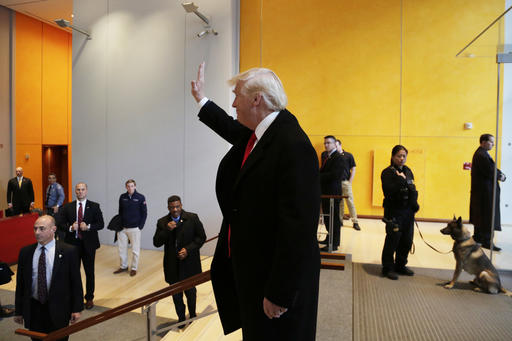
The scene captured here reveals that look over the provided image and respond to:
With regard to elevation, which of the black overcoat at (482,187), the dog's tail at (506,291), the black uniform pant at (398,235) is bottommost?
the dog's tail at (506,291)

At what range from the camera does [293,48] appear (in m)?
8.93

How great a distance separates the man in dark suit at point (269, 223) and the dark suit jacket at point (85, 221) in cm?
481

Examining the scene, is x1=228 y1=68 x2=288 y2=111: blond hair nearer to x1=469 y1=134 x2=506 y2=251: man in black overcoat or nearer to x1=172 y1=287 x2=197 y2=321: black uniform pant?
x1=172 y1=287 x2=197 y2=321: black uniform pant

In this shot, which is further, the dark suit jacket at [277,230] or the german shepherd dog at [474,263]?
the german shepherd dog at [474,263]

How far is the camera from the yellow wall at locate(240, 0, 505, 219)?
8344mm

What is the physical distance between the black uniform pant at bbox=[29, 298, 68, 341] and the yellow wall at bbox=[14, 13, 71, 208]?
956 centimetres

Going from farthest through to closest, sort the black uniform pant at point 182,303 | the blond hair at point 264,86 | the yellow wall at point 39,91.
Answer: the yellow wall at point 39,91
the black uniform pant at point 182,303
the blond hair at point 264,86

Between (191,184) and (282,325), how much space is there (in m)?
6.65

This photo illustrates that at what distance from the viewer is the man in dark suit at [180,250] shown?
4.94m

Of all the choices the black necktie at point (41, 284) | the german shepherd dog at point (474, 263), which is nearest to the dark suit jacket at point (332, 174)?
the german shepherd dog at point (474, 263)

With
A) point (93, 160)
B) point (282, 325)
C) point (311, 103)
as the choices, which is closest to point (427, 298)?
point (282, 325)

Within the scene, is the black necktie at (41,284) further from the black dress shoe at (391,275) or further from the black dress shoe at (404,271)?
the black dress shoe at (404,271)

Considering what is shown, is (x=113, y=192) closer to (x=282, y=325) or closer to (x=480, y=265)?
(x=480, y=265)

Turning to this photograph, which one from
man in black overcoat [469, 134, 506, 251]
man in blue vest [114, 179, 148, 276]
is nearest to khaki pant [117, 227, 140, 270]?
man in blue vest [114, 179, 148, 276]
